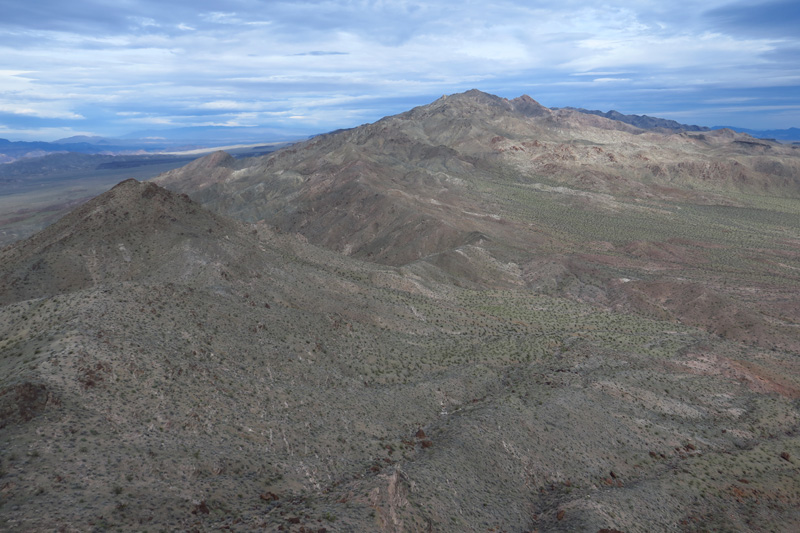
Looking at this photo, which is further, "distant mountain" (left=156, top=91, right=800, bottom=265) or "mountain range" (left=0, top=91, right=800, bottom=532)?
"distant mountain" (left=156, top=91, right=800, bottom=265)

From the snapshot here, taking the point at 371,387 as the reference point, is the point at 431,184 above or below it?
above

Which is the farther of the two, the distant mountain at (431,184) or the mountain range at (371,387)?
the distant mountain at (431,184)

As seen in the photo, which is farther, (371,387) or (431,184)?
(431,184)

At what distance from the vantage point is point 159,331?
1247 inches

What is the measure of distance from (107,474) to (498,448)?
2083 centimetres

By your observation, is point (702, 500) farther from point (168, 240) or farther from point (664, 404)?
point (168, 240)

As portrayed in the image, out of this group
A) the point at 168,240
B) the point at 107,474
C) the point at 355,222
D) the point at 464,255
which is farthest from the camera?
the point at 355,222

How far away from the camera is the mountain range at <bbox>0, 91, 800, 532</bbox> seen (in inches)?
811

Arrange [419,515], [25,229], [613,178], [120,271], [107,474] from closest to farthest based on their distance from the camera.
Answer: [107,474] → [419,515] → [120,271] → [25,229] → [613,178]

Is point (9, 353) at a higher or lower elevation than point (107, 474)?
higher

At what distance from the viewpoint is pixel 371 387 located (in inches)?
1447

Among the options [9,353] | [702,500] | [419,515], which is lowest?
[702,500]

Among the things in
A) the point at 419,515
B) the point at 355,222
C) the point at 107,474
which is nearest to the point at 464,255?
the point at 355,222

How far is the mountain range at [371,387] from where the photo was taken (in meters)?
20.6
